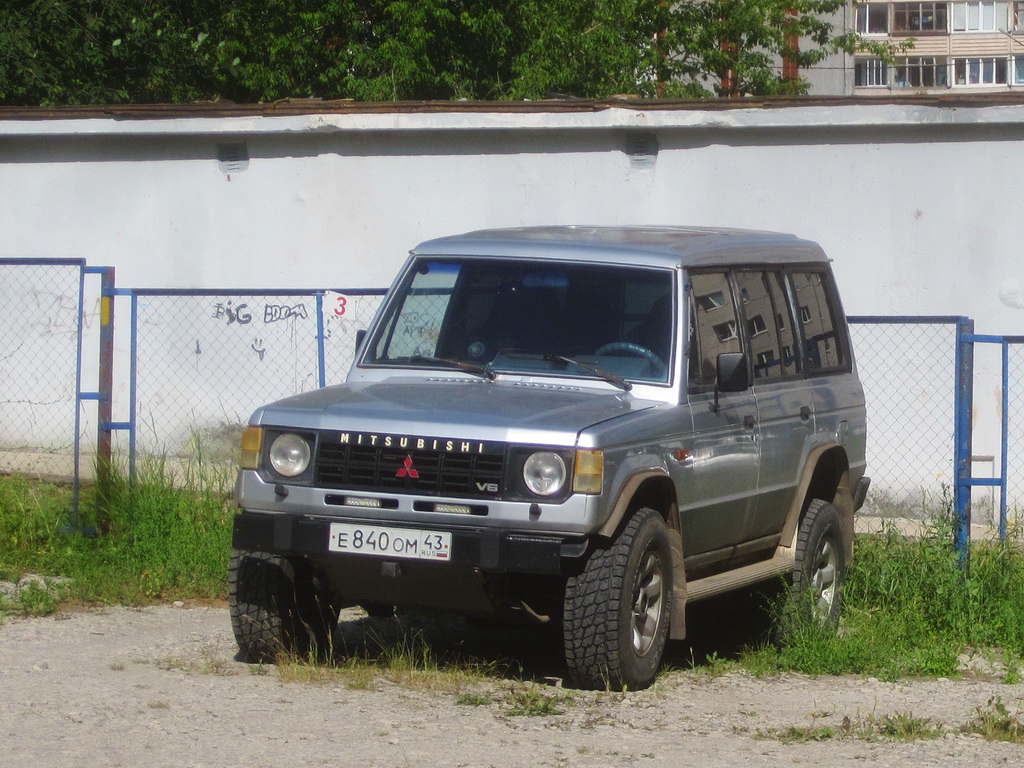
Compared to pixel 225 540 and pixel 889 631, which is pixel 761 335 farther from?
pixel 225 540

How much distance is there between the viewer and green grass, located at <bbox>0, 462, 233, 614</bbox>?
8.36 meters

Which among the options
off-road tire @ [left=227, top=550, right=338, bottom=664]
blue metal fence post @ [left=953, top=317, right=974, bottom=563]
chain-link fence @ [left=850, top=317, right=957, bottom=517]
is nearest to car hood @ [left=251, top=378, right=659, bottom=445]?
off-road tire @ [left=227, top=550, right=338, bottom=664]

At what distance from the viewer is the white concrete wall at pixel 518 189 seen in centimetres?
1102

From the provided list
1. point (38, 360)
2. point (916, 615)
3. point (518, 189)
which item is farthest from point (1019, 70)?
point (916, 615)

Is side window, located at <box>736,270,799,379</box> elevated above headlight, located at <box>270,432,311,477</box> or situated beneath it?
elevated above

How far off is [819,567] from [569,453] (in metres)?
2.48

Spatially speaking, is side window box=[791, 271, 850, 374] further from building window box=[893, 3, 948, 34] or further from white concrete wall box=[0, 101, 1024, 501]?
building window box=[893, 3, 948, 34]

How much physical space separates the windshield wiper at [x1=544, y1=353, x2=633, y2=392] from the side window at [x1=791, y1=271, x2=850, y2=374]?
1.62 meters

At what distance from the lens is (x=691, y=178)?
11.6 m

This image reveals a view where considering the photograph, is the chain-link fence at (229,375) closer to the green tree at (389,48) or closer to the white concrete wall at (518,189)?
the white concrete wall at (518,189)

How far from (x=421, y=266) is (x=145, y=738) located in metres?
2.78

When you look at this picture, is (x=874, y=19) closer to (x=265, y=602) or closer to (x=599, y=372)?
(x=599, y=372)

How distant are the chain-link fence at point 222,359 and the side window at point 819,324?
470 centimetres

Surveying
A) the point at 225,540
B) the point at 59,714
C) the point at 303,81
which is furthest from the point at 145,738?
the point at 303,81
